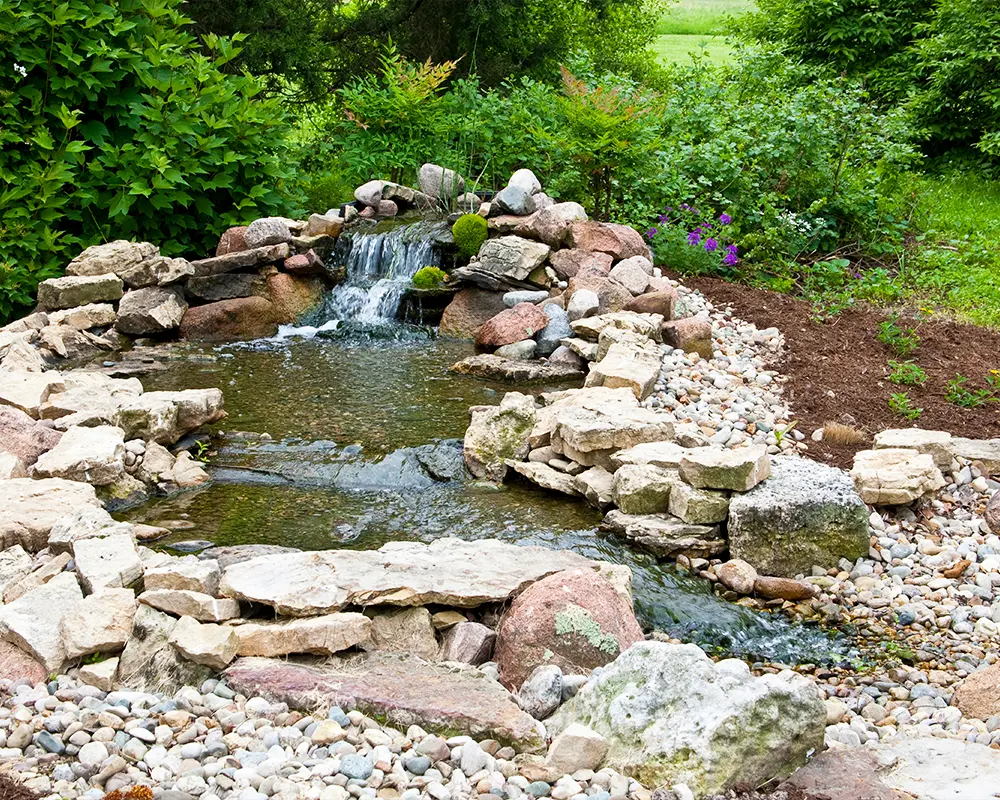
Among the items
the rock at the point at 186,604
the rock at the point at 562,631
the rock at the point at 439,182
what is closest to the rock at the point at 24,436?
the rock at the point at 186,604

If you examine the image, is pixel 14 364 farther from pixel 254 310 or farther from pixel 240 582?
pixel 240 582

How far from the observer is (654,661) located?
311 cm

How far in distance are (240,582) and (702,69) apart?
10079 mm

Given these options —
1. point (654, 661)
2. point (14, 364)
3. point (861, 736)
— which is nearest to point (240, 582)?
point (654, 661)

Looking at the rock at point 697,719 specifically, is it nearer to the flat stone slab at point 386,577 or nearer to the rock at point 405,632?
the rock at point 405,632

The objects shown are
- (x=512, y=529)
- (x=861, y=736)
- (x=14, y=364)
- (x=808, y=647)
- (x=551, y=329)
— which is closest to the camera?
(x=861, y=736)

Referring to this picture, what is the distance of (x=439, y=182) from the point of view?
10492 mm

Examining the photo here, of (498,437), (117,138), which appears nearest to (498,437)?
(498,437)

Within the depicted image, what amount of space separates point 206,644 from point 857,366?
542 centimetres

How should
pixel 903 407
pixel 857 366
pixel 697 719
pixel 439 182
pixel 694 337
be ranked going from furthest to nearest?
pixel 439 182
pixel 694 337
pixel 857 366
pixel 903 407
pixel 697 719

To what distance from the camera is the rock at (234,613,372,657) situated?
3500 mm

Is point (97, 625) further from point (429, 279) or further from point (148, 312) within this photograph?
point (429, 279)

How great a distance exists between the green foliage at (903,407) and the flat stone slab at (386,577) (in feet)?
10.2

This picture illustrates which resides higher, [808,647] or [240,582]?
[240,582]
